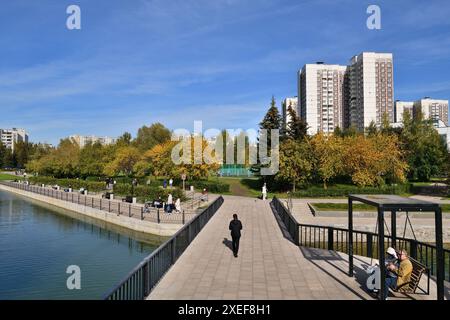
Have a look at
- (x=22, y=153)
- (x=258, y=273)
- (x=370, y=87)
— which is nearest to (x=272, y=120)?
(x=258, y=273)

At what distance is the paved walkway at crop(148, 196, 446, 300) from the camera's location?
8.12 meters

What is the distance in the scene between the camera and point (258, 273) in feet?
32.4

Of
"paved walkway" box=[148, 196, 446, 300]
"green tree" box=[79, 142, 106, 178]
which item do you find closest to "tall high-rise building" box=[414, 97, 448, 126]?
"green tree" box=[79, 142, 106, 178]

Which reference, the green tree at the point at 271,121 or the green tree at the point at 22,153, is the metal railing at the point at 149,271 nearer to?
the green tree at the point at 271,121

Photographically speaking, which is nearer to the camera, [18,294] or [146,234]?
[18,294]

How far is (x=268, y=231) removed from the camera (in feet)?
56.5

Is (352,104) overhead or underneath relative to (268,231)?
overhead

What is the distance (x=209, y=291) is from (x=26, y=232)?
2312cm

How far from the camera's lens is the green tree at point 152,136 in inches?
3123

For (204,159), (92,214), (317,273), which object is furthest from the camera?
(204,159)

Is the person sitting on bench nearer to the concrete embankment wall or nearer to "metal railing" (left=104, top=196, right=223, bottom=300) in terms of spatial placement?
"metal railing" (left=104, top=196, right=223, bottom=300)

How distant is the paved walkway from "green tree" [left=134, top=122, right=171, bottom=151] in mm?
65545
